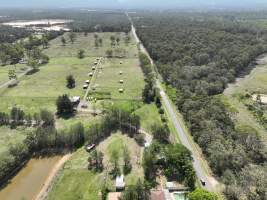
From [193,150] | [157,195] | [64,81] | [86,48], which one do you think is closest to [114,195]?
[157,195]

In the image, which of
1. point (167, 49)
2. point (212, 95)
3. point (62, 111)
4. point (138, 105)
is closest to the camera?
point (62, 111)

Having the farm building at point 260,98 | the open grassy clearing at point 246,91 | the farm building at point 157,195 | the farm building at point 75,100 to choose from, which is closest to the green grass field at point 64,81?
the farm building at point 75,100

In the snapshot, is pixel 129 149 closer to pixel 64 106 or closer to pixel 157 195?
pixel 157 195

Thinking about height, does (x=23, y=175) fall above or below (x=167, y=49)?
below

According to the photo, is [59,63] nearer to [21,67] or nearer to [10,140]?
[21,67]

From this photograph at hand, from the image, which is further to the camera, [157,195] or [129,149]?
[129,149]

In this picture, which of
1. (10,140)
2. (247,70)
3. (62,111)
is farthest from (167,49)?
(10,140)

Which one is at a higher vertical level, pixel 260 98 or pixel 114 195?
pixel 260 98
